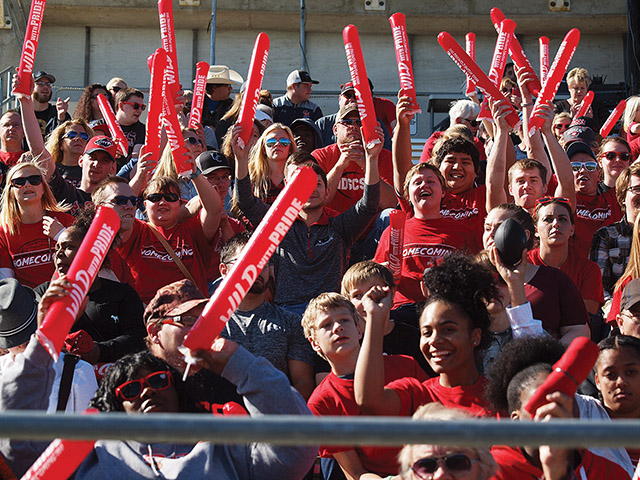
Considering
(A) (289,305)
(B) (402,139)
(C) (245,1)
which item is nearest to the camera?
(A) (289,305)

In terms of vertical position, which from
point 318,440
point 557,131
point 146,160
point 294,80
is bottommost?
point 318,440

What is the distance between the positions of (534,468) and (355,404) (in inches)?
45.0

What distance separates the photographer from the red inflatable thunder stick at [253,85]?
223 inches

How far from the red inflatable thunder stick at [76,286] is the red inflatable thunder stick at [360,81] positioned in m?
2.67

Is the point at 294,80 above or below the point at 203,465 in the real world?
above

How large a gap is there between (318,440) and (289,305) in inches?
163

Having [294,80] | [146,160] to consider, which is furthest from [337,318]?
[294,80]

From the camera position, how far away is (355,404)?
13.6ft

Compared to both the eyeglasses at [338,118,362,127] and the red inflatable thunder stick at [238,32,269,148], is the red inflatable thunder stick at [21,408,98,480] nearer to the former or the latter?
the red inflatable thunder stick at [238,32,269,148]

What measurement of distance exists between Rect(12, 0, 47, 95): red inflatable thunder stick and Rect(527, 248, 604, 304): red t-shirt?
382cm

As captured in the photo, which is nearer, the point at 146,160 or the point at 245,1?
the point at 146,160

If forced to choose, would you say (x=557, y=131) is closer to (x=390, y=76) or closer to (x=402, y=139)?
(x=402, y=139)

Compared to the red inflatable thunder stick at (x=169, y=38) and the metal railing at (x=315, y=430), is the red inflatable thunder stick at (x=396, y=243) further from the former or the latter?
the metal railing at (x=315, y=430)

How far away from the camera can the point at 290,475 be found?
3172mm
